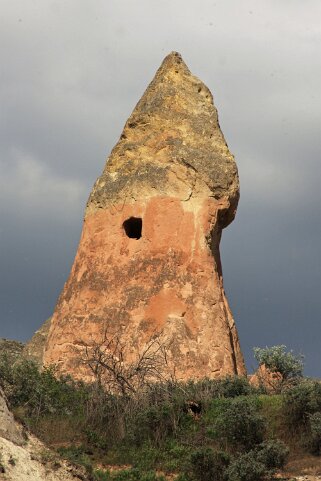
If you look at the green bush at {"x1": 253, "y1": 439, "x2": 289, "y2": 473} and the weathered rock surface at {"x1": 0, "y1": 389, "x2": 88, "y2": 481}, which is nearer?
the weathered rock surface at {"x1": 0, "y1": 389, "x2": 88, "y2": 481}

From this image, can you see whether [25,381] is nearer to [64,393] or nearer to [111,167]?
[64,393]

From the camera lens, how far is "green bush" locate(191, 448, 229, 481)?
14305mm

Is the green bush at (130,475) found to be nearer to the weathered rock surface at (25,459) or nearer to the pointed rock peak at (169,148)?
the weathered rock surface at (25,459)

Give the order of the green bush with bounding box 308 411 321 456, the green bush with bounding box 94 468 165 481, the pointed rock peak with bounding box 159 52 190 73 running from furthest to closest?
1. the pointed rock peak with bounding box 159 52 190 73
2. the green bush with bounding box 308 411 321 456
3. the green bush with bounding box 94 468 165 481

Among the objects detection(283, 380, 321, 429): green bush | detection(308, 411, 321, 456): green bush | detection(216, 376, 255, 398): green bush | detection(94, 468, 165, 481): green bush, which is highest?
detection(216, 376, 255, 398): green bush

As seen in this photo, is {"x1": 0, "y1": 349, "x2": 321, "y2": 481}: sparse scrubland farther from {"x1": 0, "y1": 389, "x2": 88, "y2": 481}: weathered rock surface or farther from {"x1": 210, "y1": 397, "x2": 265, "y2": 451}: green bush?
{"x1": 0, "y1": 389, "x2": 88, "y2": 481}: weathered rock surface

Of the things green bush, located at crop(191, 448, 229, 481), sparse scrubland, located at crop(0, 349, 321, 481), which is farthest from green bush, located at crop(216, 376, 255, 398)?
green bush, located at crop(191, 448, 229, 481)

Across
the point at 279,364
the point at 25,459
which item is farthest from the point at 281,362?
the point at 25,459

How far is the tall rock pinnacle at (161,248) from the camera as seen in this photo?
20531mm

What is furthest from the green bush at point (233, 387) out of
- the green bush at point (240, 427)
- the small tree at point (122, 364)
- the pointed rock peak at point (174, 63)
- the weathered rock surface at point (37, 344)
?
the weathered rock surface at point (37, 344)

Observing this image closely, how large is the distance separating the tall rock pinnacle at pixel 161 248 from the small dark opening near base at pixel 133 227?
26mm

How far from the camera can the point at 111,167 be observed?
22891mm

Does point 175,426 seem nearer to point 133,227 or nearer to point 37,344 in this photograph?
point 133,227

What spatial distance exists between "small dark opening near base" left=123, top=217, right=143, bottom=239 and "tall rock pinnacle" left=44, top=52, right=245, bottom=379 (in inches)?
1.0
